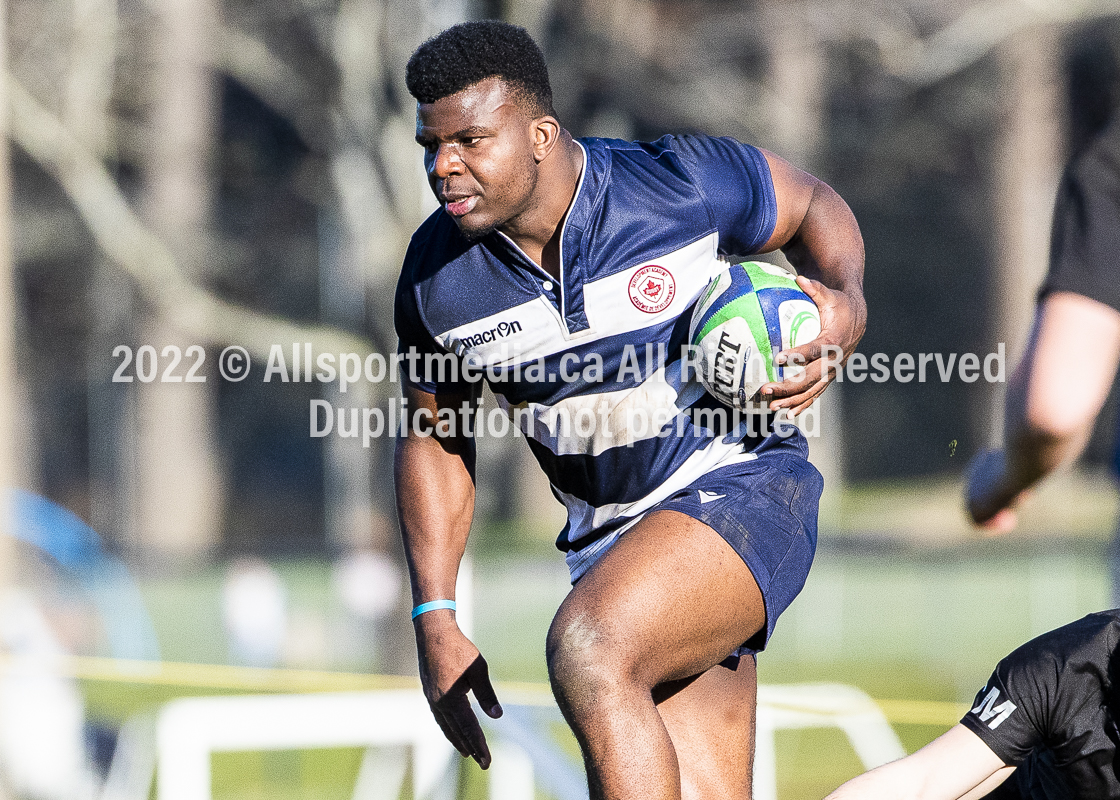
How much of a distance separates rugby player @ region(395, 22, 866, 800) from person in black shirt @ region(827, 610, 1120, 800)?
0.51 meters

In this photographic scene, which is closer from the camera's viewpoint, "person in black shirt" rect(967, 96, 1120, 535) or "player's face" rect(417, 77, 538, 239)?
"person in black shirt" rect(967, 96, 1120, 535)

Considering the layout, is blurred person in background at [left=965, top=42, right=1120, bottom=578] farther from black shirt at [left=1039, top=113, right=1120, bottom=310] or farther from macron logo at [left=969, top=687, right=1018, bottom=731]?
macron logo at [left=969, top=687, right=1018, bottom=731]

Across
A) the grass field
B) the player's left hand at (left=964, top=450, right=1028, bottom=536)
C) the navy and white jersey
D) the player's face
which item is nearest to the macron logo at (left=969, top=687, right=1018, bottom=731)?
the player's left hand at (left=964, top=450, right=1028, bottom=536)

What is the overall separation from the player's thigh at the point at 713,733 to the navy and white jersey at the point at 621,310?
528 mm

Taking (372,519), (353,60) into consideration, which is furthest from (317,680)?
(372,519)

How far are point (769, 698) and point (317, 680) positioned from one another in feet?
11.4

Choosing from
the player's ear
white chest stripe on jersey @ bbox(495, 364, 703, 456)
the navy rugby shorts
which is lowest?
the navy rugby shorts

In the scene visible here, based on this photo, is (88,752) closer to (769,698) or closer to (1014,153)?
(769,698)

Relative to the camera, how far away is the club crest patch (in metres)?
3.62

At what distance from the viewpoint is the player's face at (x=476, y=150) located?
3418 mm

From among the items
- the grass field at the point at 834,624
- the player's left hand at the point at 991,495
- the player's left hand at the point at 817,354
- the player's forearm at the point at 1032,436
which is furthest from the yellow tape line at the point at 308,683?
the player's forearm at the point at 1032,436

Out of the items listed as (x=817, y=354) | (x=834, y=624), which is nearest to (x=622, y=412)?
(x=817, y=354)

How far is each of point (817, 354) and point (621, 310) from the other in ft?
1.98

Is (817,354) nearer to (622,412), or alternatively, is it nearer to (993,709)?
(622,412)
